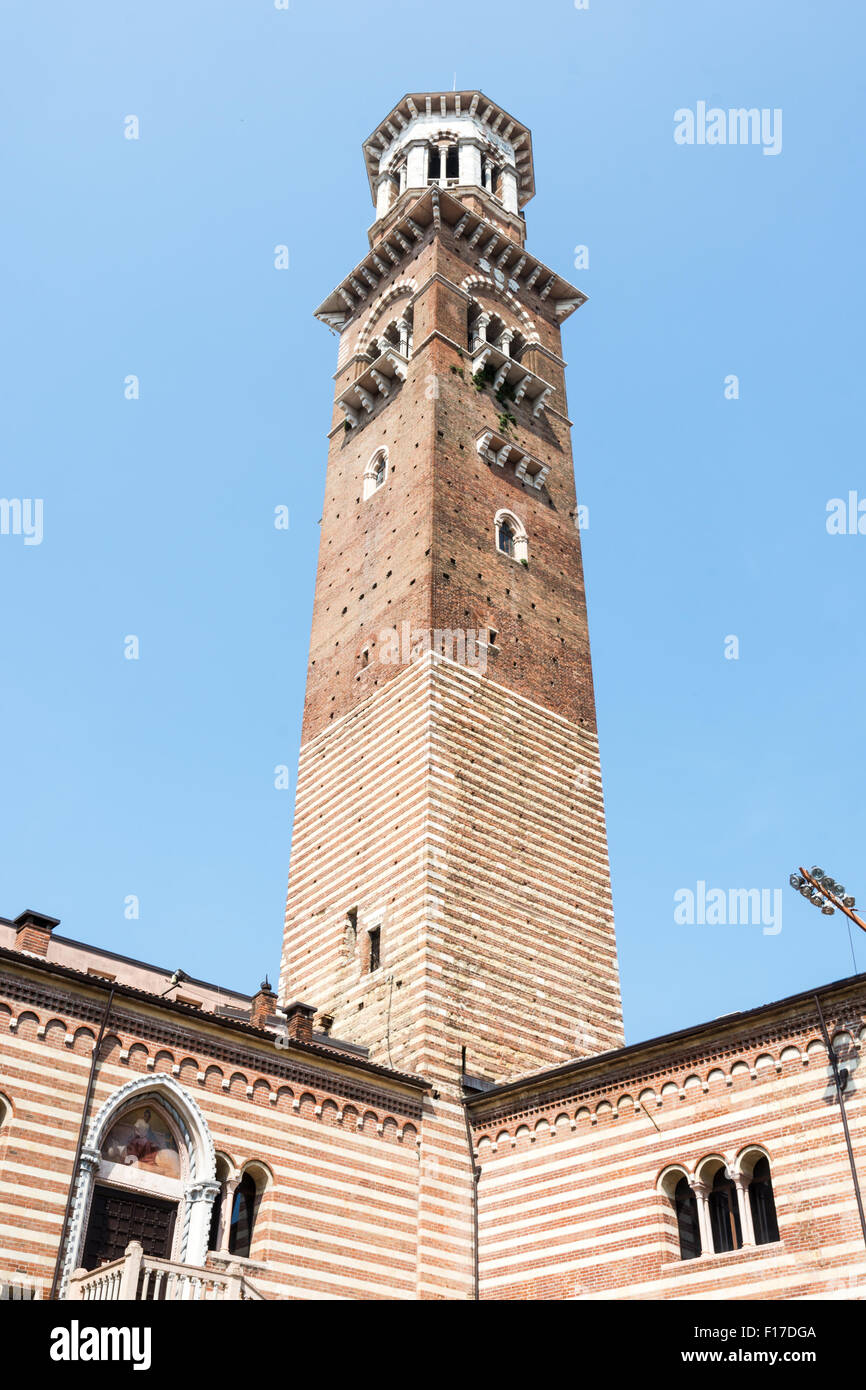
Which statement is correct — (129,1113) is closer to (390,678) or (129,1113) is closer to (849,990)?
(849,990)

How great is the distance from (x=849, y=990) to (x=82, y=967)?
11345mm

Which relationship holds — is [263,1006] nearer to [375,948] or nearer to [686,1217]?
[375,948]

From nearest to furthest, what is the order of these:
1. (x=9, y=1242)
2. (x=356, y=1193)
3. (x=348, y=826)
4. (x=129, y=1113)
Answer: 1. (x=9, y=1242)
2. (x=129, y=1113)
3. (x=356, y=1193)
4. (x=348, y=826)

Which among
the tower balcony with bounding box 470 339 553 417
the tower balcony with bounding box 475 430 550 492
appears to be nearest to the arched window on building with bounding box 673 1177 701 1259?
the tower balcony with bounding box 475 430 550 492

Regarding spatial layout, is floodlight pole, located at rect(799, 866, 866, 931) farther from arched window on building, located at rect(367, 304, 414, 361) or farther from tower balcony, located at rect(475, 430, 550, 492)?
arched window on building, located at rect(367, 304, 414, 361)

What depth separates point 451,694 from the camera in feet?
72.4

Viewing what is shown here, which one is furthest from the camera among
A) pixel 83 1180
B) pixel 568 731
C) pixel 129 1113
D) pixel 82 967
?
pixel 568 731

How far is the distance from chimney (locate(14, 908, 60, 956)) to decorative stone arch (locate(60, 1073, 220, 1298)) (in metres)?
2.00

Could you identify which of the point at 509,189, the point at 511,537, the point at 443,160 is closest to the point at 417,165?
the point at 443,160

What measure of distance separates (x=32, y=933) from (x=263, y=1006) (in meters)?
3.64

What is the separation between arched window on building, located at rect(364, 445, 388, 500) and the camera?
27031mm

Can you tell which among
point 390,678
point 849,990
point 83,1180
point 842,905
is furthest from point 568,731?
point 83,1180

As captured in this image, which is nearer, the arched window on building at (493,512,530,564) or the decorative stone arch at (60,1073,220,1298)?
the decorative stone arch at (60,1073,220,1298)
